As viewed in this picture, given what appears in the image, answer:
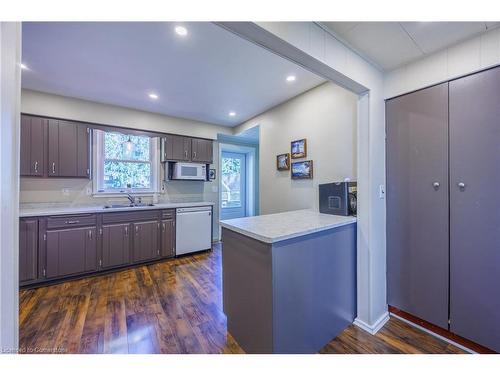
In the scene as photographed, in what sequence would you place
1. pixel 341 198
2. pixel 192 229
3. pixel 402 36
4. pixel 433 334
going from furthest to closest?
pixel 192 229
pixel 341 198
pixel 433 334
pixel 402 36

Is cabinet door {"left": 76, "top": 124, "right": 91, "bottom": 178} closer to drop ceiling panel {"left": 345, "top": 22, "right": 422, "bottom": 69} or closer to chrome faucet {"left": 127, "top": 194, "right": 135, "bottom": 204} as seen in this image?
chrome faucet {"left": 127, "top": 194, "right": 135, "bottom": 204}

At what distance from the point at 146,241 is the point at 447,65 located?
3.95 meters

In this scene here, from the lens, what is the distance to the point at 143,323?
5.87 feet

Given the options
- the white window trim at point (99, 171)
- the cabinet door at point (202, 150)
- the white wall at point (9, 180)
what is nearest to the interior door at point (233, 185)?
the cabinet door at point (202, 150)

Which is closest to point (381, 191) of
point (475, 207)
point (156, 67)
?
point (475, 207)

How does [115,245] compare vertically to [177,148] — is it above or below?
below

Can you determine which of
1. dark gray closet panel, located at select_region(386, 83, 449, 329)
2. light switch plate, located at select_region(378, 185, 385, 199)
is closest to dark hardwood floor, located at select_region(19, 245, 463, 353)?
dark gray closet panel, located at select_region(386, 83, 449, 329)

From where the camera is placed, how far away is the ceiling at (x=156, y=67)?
1.63 meters

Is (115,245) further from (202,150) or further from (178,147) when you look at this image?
(202,150)

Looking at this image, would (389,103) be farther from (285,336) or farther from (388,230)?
(285,336)

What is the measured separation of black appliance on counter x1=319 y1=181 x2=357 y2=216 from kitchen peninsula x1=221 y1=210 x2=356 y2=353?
0.18 metres
